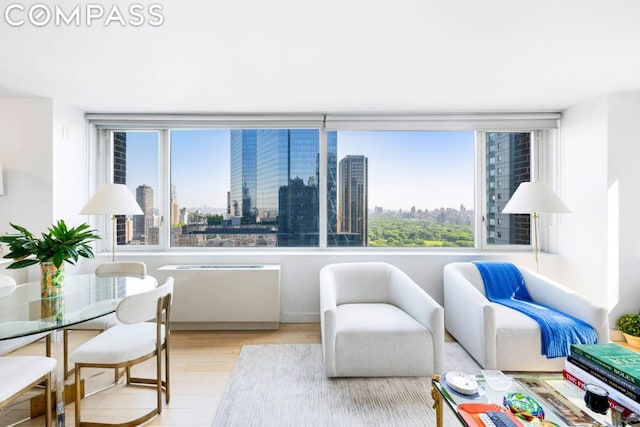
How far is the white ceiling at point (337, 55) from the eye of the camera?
1743mm

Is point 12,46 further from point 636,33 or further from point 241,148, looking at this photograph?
point 636,33

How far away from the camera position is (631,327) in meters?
2.83

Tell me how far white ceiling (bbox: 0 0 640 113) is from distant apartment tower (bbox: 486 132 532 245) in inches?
21.5

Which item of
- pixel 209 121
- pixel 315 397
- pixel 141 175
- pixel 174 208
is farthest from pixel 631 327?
pixel 141 175

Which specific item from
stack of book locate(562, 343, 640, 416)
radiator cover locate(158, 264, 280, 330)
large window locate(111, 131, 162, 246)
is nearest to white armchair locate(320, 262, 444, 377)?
stack of book locate(562, 343, 640, 416)

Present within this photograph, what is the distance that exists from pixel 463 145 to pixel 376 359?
2.71 meters

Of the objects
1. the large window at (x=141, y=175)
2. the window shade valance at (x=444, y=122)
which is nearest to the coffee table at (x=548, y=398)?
the window shade valance at (x=444, y=122)

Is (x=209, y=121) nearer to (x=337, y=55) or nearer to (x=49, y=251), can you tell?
(x=337, y=55)

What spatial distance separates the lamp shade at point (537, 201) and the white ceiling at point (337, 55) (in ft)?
2.95

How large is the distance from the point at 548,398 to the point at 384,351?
1.02 meters

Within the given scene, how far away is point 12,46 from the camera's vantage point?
2.07 m

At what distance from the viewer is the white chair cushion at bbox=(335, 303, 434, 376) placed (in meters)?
2.26

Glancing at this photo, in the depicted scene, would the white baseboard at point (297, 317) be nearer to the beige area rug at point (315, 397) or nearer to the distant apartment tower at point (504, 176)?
the beige area rug at point (315, 397)

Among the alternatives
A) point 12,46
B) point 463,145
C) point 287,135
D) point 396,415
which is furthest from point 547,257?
point 12,46
